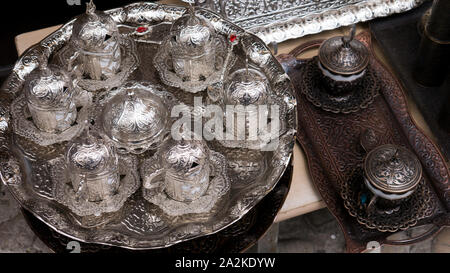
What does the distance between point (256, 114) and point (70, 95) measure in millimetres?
340

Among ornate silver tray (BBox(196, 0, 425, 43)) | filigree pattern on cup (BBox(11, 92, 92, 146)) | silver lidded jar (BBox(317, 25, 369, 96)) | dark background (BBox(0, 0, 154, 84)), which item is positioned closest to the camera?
filigree pattern on cup (BBox(11, 92, 92, 146))

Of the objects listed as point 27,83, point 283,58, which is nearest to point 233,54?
point 283,58

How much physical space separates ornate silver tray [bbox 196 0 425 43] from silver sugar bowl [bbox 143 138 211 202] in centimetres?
48

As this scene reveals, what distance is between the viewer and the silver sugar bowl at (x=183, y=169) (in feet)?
3.49

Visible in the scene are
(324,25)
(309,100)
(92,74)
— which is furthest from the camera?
(324,25)

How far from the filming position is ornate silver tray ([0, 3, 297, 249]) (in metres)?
1.09

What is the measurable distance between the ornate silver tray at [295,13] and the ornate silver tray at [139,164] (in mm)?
162

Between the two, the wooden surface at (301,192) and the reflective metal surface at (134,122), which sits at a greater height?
the reflective metal surface at (134,122)

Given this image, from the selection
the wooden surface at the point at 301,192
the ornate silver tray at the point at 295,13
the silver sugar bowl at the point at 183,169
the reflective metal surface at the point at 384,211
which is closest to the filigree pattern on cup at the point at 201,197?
the silver sugar bowl at the point at 183,169

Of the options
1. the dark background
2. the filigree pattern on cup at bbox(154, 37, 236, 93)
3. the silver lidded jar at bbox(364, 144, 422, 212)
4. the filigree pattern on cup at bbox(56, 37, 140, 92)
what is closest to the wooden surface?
the silver lidded jar at bbox(364, 144, 422, 212)

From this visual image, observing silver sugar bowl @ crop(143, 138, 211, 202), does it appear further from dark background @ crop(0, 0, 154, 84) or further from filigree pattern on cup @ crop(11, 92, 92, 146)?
dark background @ crop(0, 0, 154, 84)

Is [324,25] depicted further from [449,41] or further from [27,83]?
[27,83]

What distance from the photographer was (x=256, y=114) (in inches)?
45.5

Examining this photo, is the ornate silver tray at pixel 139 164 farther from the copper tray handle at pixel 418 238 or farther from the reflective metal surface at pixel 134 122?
the copper tray handle at pixel 418 238
